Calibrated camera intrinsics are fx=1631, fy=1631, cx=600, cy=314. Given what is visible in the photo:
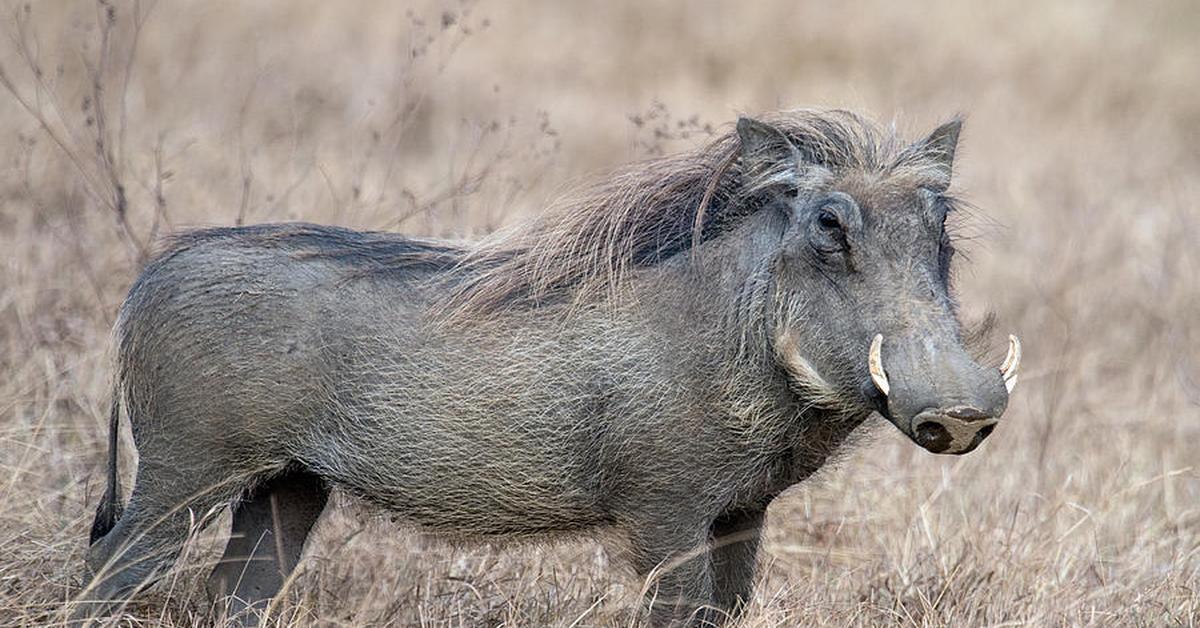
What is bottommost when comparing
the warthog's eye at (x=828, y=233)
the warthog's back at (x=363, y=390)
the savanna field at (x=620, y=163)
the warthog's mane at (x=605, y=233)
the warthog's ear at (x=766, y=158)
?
the savanna field at (x=620, y=163)

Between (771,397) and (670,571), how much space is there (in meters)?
0.44

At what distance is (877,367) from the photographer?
10.6 feet

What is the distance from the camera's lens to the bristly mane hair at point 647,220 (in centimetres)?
362

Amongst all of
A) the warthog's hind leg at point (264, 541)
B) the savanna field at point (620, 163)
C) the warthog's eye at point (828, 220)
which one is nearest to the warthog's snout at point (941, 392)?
the warthog's eye at point (828, 220)

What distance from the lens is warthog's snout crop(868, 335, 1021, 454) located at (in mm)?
3090

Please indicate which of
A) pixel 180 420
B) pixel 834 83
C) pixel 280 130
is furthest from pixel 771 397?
pixel 834 83

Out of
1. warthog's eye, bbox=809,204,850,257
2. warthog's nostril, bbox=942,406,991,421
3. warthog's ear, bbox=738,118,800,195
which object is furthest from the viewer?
warthog's ear, bbox=738,118,800,195

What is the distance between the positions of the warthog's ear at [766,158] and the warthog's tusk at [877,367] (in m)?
0.47

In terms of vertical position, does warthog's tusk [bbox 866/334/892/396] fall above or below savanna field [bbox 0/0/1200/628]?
above

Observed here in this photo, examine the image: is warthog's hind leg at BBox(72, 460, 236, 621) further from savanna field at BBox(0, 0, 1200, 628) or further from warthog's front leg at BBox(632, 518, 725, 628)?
warthog's front leg at BBox(632, 518, 725, 628)

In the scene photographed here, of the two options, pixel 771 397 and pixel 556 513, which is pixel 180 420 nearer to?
pixel 556 513

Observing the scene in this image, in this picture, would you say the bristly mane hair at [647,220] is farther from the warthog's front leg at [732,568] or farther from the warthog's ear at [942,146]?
the warthog's front leg at [732,568]

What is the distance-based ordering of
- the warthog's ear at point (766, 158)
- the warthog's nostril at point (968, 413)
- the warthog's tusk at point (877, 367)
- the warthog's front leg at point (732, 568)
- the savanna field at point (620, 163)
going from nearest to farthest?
1. the warthog's nostril at point (968, 413)
2. the warthog's tusk at point (877, 367)
3. the warthog's ear at point (766, 158)
4. the warthog's front leg at point (732, 568)
5. the savanna field at point (620, 163)

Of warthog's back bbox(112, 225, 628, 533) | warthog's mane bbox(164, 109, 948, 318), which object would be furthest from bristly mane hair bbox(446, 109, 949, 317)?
warthog's back bbox(112, 225, 628, 533)
